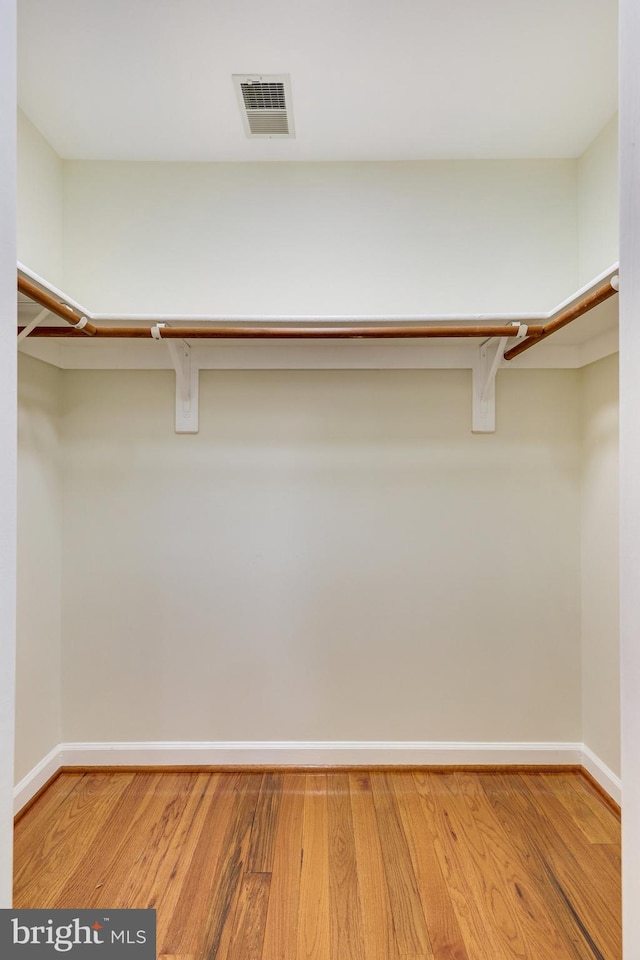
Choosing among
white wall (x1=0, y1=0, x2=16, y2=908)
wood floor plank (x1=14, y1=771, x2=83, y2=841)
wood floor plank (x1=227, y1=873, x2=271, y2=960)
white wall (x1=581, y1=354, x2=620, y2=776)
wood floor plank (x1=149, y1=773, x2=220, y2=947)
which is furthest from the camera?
white wall (x1=581, y1=354, x2=620, y2=776)

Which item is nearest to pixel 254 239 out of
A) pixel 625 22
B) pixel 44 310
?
pixel 44 310

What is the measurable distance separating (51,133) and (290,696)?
2496 millimetres

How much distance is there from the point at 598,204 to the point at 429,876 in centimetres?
248

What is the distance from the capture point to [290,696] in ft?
7.24

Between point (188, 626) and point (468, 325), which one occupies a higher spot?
point (468, 325)

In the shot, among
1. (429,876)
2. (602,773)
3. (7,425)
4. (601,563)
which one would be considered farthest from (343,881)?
(7,425)

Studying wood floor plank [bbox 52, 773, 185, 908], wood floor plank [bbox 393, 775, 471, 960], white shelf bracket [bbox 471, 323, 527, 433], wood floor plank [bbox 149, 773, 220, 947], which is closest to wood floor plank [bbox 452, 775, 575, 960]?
wood floor plank [bbox 393, 775, 471, 960]

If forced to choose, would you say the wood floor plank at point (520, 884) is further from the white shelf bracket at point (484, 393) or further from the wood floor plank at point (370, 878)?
the white shelf bracket at point (484, 393)

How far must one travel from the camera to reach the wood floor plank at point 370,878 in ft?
4.50

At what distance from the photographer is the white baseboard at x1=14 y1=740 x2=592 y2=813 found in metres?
2.18

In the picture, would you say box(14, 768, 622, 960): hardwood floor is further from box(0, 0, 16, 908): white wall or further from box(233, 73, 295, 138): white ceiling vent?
box(233, 73, 295, 138): white ceiling vent

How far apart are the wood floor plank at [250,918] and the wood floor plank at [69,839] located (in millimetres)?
472

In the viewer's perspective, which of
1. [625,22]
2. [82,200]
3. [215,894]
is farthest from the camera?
[82,200]

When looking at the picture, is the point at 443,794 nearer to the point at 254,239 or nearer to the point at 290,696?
the point at 290,696
